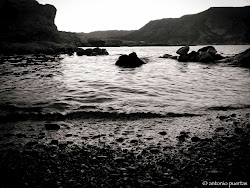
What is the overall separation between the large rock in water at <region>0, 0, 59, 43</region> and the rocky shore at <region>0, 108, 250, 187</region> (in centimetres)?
6399

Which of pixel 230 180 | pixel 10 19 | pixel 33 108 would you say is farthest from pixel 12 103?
pixel 10 19

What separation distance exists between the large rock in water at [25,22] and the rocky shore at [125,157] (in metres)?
64.0

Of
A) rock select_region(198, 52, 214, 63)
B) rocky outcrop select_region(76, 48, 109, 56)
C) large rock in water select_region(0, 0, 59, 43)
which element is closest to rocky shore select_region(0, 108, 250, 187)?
rock select_region(198, 52, 214, 63)

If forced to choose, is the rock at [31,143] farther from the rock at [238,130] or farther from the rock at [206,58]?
the rock at [206,58]

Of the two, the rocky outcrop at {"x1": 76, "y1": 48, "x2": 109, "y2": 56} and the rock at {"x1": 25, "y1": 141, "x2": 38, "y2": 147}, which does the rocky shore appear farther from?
the rocky outcrop at {"x1": 76, "y1": 48, "x2": 109, "y2": 56}

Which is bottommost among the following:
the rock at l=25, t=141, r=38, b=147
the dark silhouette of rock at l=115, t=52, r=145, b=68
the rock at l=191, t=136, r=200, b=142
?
the rock at l=25, t=141, r=38, b=147

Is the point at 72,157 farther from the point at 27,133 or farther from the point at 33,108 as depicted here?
the point at 33,108

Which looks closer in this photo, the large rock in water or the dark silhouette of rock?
the dark silhouette of rock

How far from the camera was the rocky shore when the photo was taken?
2865 millimetres

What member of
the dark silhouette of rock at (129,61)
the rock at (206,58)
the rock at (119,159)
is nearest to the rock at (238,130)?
the rock at (119,159)

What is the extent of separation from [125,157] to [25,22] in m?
72.5

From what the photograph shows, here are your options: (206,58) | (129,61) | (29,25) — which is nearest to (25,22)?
(29,25)

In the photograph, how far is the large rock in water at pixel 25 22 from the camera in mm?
58722

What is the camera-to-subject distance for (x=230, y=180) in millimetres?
2820
